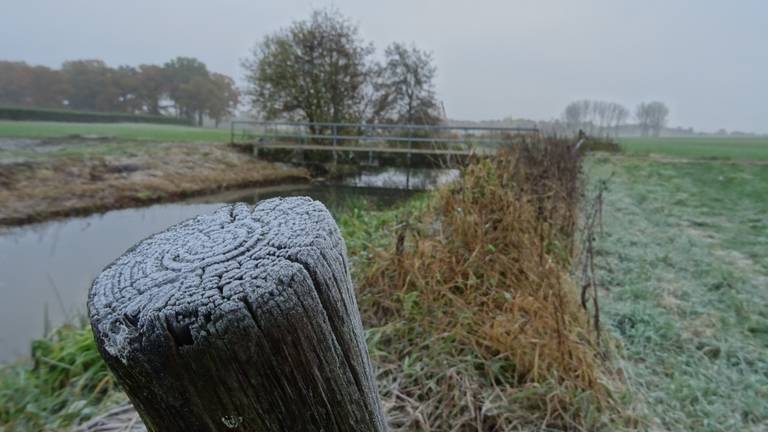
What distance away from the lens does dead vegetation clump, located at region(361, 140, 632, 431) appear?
1941mm

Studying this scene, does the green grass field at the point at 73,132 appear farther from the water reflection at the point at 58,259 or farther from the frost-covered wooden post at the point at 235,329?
the frost-covered wooden post at the point at 235,329

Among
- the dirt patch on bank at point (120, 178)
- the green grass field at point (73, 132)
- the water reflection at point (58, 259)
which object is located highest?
the green grass field at point (73, 132)

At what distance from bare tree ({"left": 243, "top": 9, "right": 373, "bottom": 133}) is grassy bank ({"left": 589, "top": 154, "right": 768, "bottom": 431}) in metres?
13.6

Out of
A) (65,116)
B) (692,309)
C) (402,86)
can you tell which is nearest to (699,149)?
(402,86)

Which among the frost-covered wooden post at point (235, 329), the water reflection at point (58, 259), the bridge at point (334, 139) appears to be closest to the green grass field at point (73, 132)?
the bridge at point (334, 139)

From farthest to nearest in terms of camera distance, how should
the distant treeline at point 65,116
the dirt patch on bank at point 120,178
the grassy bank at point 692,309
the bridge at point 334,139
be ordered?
the distant treeline at point 65,116, the bridge at point 334,139, the dirt patch on bank at point 120,178, the grassy bank at point 692,309

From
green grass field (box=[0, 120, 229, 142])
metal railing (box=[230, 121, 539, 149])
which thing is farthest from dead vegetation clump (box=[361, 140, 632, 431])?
green grass field (box=[0, 120, 229, 142])

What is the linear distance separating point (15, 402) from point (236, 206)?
2139 millimetres

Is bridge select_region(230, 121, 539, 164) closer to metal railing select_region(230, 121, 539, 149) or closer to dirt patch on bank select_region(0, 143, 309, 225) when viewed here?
metal railing select_region(230, 121, 539, 149)

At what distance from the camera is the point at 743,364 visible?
8.04 feet

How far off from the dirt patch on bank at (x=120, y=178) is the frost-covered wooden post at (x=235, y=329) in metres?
8.89

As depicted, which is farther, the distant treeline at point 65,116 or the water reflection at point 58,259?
the distant treeline at point 65,116

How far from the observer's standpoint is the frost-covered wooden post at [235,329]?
0.49 metres

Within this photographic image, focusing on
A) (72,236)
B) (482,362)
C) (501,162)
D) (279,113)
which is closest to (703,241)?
(501,162)
